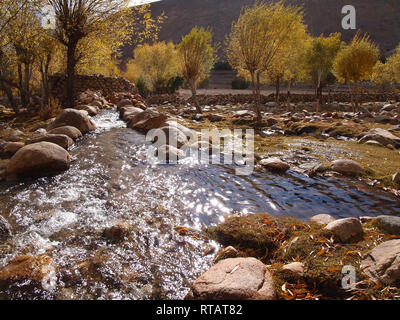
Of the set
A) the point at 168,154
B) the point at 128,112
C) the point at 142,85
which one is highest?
the point at 142,85

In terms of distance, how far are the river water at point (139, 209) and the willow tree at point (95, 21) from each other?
7426 mm

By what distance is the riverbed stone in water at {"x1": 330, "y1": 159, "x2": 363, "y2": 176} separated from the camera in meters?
6.18

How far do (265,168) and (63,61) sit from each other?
59.6ft

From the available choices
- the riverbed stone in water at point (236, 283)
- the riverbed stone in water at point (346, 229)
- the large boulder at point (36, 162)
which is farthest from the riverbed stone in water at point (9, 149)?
the riverbed stone in water at point (346, 229)

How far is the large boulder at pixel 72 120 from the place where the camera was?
886 cm

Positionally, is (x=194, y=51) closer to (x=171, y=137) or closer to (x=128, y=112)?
(x=128, y=112)

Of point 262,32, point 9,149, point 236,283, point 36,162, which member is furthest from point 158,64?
point 236,283

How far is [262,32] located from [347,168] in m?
10.5

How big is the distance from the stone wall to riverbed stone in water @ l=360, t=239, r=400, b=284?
61.5 feet

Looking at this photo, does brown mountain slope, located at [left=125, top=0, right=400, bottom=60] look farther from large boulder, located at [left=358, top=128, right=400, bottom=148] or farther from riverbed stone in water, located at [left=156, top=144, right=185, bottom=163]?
riverbed stone in water, located at [left=156, top=144, right=185, bottom=163]

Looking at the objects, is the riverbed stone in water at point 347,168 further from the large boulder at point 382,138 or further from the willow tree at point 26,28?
the willow tree at point 26,28

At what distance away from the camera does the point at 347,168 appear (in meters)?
6.26

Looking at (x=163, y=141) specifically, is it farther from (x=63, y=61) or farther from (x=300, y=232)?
(x=63, y=61)
